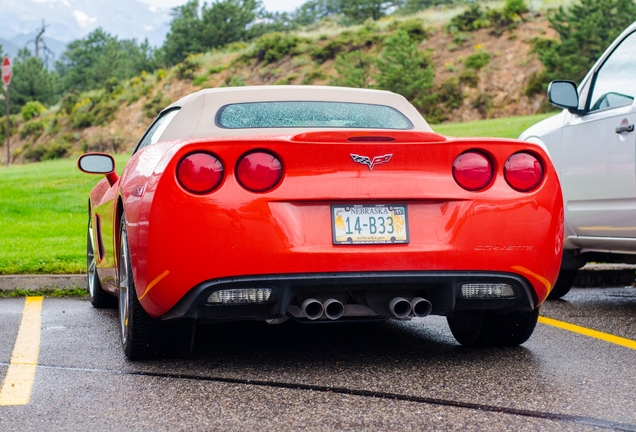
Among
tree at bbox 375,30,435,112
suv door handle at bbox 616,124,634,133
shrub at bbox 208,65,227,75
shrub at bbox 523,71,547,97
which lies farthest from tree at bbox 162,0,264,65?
suv door handle at bbox 616,124,634,133

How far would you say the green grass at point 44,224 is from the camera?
7.75 m

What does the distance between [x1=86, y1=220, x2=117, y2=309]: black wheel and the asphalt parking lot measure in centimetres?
70

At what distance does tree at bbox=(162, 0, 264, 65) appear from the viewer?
6625 centimetres

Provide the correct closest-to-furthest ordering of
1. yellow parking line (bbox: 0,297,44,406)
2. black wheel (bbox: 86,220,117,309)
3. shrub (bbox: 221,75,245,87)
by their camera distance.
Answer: yellow parking line (bbox: 0,297,44,406)
black wheel (bbox: 86,220,117,309)
shrub (bbox: 221,75,245,87)

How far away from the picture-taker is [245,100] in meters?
4.90

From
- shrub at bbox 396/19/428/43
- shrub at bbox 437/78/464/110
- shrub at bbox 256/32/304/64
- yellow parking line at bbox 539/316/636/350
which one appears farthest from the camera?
shrub at bbox 256/32/304/64

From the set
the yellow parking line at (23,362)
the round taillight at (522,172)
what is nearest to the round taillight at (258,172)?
the round taillight at (522,172)

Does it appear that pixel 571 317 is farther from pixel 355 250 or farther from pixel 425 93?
pixel 425 93

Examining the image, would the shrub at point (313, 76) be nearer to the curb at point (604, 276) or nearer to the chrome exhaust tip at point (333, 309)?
the curb at point (604, 276)

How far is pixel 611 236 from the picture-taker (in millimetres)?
5824

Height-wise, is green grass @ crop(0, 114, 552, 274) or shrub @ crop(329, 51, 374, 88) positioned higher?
green grass @ crop(0, 114, 552, 274)

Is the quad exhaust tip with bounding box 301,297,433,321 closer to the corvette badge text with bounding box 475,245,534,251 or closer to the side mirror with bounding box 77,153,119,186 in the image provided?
the corvette badge text with bounding box 475,245,534,251

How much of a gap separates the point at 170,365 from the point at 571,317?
2.90m

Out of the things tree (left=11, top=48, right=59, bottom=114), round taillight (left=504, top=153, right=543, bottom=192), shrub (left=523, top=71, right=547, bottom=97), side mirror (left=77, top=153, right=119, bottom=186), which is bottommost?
tree (left=11, top=48, right=59, bottom=114)
